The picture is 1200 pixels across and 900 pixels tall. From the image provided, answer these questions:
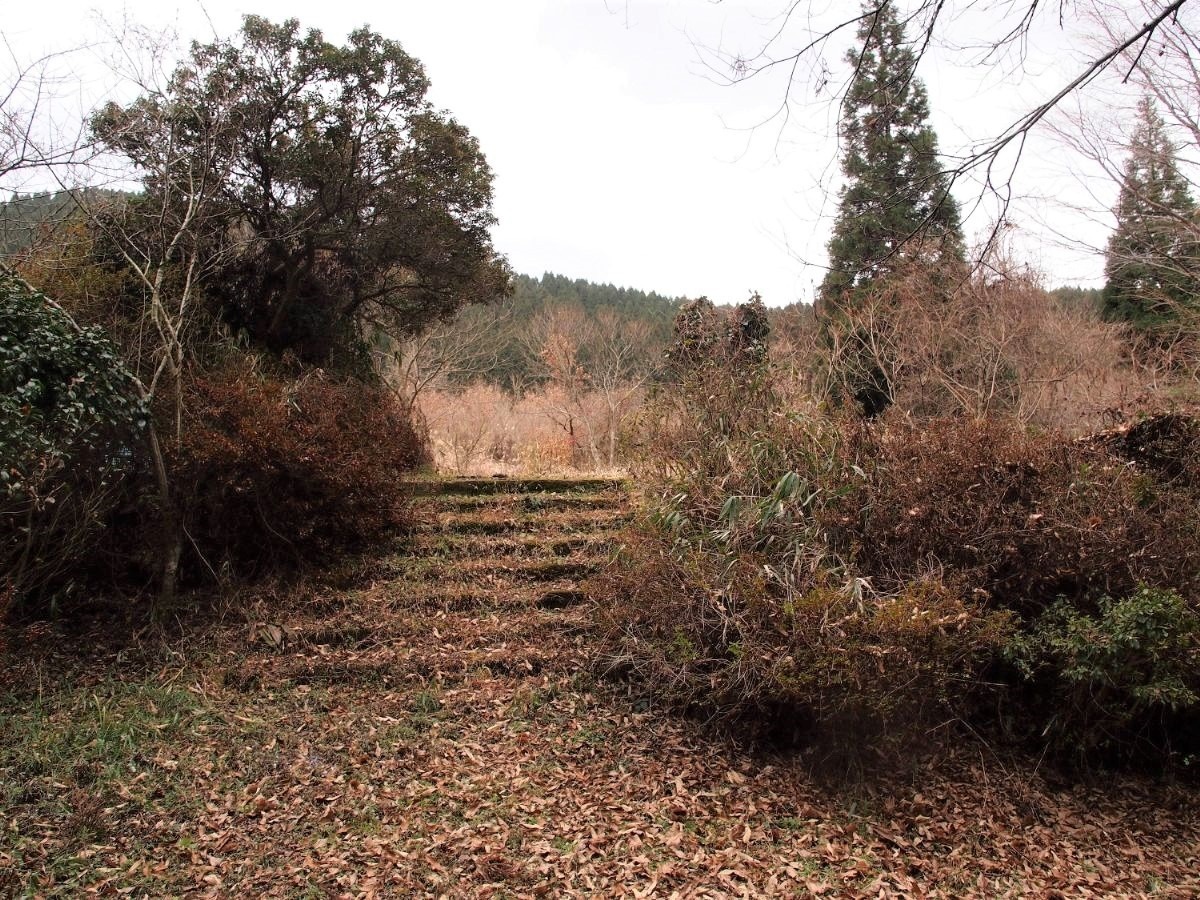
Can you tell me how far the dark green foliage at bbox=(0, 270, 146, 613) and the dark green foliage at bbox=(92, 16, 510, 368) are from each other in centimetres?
251

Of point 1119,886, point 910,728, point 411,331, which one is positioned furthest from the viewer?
point 411,331

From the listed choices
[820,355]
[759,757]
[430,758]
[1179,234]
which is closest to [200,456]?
[430,758]

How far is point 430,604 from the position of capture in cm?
596

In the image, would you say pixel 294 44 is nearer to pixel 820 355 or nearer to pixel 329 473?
pixel 329 473

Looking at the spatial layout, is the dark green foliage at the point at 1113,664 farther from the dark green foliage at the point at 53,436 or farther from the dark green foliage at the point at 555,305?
the dark green foliage at the point at 555,305

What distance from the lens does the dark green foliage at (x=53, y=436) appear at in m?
4.48

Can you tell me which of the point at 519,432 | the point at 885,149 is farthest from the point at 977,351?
the point at 885,149

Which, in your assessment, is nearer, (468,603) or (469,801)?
(469,801)

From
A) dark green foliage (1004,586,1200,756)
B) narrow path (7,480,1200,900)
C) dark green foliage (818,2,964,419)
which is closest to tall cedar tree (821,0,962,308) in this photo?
dark green foliage (818,2,964,419)

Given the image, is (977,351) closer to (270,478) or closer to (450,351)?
(450,351)

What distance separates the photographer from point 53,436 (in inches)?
186

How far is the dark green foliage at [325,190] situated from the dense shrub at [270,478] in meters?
1.97

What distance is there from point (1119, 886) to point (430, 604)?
4.83 meters

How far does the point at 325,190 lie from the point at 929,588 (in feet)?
26.0
